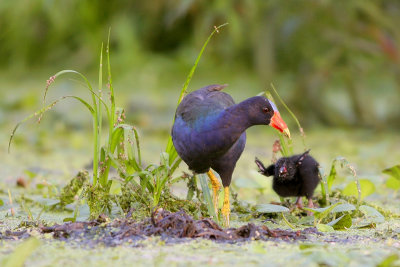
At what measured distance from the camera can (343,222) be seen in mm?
2852

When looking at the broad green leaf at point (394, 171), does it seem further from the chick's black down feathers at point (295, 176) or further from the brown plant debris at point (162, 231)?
the brown plant debris at point (162, 231)

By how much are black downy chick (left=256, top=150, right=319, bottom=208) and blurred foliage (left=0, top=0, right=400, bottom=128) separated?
306 centimetres

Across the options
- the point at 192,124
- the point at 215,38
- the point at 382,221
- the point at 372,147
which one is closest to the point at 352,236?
the point at 382,221

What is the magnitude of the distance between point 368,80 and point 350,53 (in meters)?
1.43

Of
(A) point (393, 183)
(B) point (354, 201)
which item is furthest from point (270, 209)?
(A) point (393, 183)

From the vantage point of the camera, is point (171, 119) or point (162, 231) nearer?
point (162, 231)

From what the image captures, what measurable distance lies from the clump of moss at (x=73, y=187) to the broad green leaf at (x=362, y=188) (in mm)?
1390

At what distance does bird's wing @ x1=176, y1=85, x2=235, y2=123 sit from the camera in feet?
9.25

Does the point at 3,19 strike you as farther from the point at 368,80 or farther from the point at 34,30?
the point at 368,80

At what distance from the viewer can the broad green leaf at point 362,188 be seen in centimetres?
347

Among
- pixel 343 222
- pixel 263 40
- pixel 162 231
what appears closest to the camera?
pixel 162 231

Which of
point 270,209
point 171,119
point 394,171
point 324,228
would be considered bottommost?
point 324,228

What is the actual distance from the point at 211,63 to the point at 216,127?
17.6ft

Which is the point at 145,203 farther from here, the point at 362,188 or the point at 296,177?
the point at 362,188
